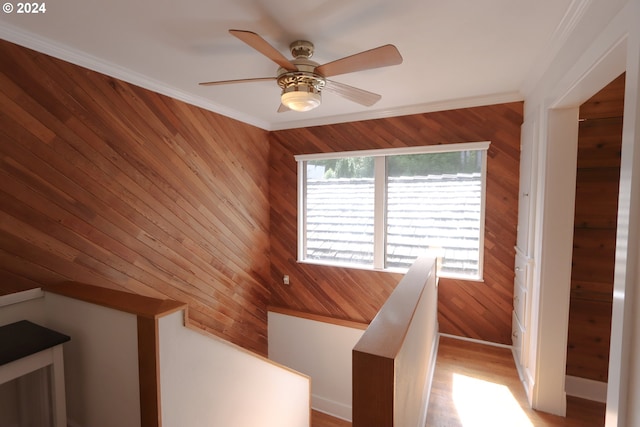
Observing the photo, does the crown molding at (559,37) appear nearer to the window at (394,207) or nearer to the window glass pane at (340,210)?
the window at (394,207)

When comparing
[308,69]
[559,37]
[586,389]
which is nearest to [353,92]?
[308,69]

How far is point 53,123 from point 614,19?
3.05 meters

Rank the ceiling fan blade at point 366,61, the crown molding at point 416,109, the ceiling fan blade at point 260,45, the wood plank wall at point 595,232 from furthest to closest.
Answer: the crown molding at point 416,109 < the wood plank wall at point 595,232 < the ceiling fan blade at point 366,61 < the ceiling fan blade at point 260,45

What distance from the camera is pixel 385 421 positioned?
85cm

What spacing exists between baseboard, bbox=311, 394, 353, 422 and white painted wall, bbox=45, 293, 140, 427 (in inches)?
111

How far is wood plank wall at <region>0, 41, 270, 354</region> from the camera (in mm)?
1823

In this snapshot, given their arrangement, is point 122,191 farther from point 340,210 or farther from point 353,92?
point 340,210

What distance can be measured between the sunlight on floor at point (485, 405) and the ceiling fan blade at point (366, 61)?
7.43 ft

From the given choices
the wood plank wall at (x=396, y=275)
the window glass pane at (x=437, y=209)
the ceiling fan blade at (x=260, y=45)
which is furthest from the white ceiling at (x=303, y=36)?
the window glass pane at (x=437, y=209)

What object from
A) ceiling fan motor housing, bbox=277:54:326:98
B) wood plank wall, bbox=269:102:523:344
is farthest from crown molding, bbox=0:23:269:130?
ceiling fan motor housing, bbox=277:54:326:98

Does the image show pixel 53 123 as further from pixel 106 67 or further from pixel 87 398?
pixel 87 398

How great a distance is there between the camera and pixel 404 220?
11.3ft

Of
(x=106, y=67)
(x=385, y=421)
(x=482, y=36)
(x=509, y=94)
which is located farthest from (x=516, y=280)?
(x=106, y=67)

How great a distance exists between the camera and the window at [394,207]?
10.3ft
